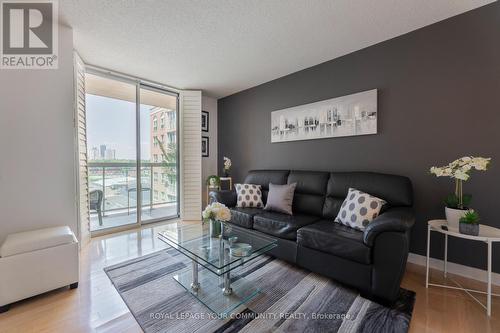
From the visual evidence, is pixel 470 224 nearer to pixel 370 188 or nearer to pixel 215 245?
pixel 370 188

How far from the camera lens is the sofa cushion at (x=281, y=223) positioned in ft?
7.26

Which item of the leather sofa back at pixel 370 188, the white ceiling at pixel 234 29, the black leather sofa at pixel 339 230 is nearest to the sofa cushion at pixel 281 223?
the black leather sofa at pixel 339 230

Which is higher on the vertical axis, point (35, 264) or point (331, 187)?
point (331, 187)

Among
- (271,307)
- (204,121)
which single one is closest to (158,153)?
(204,121)

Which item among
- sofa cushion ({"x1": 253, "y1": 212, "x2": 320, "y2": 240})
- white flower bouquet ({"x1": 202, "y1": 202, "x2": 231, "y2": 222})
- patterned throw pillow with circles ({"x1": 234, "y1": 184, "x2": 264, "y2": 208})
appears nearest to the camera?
white flower bouquet ({"x1": 202, "y1": 202, "x2": 231, "y2": 222})

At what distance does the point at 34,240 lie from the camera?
1.73 metres

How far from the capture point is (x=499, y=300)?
1682 millimetres

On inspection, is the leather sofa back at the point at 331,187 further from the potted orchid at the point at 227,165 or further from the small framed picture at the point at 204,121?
the small framed picture at the point at 204,121

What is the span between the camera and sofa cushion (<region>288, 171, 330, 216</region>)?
2.67 meters

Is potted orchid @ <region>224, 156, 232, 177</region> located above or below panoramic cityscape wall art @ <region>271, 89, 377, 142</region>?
below

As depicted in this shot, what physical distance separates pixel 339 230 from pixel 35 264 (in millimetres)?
2652

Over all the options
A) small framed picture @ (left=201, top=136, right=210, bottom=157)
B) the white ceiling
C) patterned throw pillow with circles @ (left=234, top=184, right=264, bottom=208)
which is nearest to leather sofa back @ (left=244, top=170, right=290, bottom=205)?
patterned throw pillow with circles @ (left=234, top=184, right=264, bottom=208)

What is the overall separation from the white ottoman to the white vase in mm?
3347

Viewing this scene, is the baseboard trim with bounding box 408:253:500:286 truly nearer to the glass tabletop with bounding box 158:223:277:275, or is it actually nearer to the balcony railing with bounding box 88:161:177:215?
the glass tabletop with bounding box 158:223:277:275
